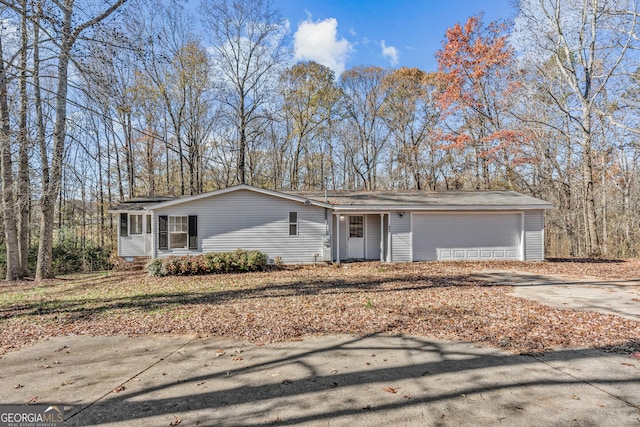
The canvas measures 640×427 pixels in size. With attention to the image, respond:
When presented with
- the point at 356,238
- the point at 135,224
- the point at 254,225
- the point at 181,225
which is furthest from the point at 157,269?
the point at 356,238

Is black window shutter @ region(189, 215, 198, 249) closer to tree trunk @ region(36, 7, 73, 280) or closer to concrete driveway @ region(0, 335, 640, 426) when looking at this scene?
tree trunk @ region(36, 7, 73, 280)

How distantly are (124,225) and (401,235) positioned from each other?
1224cm

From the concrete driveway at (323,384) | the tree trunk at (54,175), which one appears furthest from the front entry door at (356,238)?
the tree trunk at (54,175)

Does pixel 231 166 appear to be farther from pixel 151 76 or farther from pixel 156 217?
pixel 156 217

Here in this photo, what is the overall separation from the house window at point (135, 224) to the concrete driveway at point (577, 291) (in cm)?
1403

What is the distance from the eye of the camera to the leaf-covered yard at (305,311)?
17.1ft

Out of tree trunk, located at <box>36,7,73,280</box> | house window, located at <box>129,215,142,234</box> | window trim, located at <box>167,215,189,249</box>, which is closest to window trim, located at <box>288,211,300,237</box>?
window trim, located at <box>167,215,189,249</box>

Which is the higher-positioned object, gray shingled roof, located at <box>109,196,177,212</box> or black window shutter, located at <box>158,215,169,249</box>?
gray shingled roof, located at <box>109,196,177,212</box>

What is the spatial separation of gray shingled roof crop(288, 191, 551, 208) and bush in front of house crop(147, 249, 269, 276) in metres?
3.73

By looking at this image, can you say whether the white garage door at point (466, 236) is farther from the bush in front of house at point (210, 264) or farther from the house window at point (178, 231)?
the house window at point (178, 231)

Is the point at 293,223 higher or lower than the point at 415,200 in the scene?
lower

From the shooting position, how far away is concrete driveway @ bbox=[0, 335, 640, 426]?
9.86 feet

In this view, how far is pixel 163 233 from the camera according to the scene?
43.4 feet

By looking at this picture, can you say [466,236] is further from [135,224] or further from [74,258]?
[74,258]
